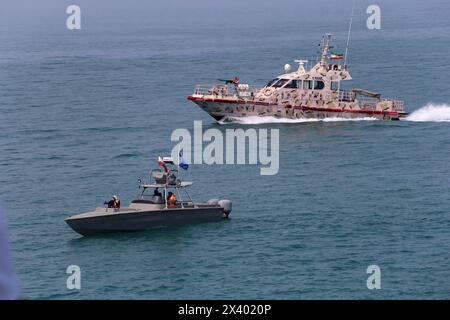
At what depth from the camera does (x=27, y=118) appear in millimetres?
98750

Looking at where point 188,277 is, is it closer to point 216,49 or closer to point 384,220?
point 384,220

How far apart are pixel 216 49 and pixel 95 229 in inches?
4905

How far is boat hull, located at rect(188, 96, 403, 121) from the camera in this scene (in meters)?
89.9

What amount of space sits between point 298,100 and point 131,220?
42.4 metres

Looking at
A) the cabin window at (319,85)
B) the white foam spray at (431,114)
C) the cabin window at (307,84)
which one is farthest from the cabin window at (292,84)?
the white foam spray at (431,114)

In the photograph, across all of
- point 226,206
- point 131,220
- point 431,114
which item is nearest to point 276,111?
point 431,114

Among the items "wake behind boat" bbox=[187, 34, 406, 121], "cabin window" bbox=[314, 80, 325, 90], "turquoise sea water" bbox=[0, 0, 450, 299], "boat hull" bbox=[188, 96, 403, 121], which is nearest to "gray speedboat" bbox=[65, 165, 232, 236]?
"turquoise sea water" bbox=[0, 0, 450, 299]

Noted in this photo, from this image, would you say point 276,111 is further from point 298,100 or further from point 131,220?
point 131,220

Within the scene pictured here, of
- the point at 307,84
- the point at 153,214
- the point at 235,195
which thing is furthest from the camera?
the point at 307,84

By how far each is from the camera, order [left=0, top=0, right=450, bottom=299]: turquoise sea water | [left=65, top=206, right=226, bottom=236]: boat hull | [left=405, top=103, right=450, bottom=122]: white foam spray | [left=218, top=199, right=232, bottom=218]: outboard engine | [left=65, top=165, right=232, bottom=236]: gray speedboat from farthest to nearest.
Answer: [left=405, top=103, right=450, bottom=122]: white foam spray → [left=218, top=199, right=232, bottom=218]: outboard engine → [left=65, top=165, right=232, bottom=236]: gray speedboat → [left=65, top=206, right=226, bottom=236]: boat hull → [left=0, top=0, right=450, bottom=299]: turquoise sea water

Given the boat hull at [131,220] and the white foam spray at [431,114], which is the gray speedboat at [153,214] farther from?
the white foam spray at [431,114]

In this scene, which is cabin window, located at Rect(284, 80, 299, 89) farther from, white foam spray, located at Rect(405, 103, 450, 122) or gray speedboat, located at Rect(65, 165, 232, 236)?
gray speedboat, located at Rect(65, 165, 232, 236)

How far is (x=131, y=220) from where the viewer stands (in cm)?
5144

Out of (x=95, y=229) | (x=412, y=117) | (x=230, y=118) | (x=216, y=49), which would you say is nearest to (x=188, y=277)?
(x=95, y=229)
